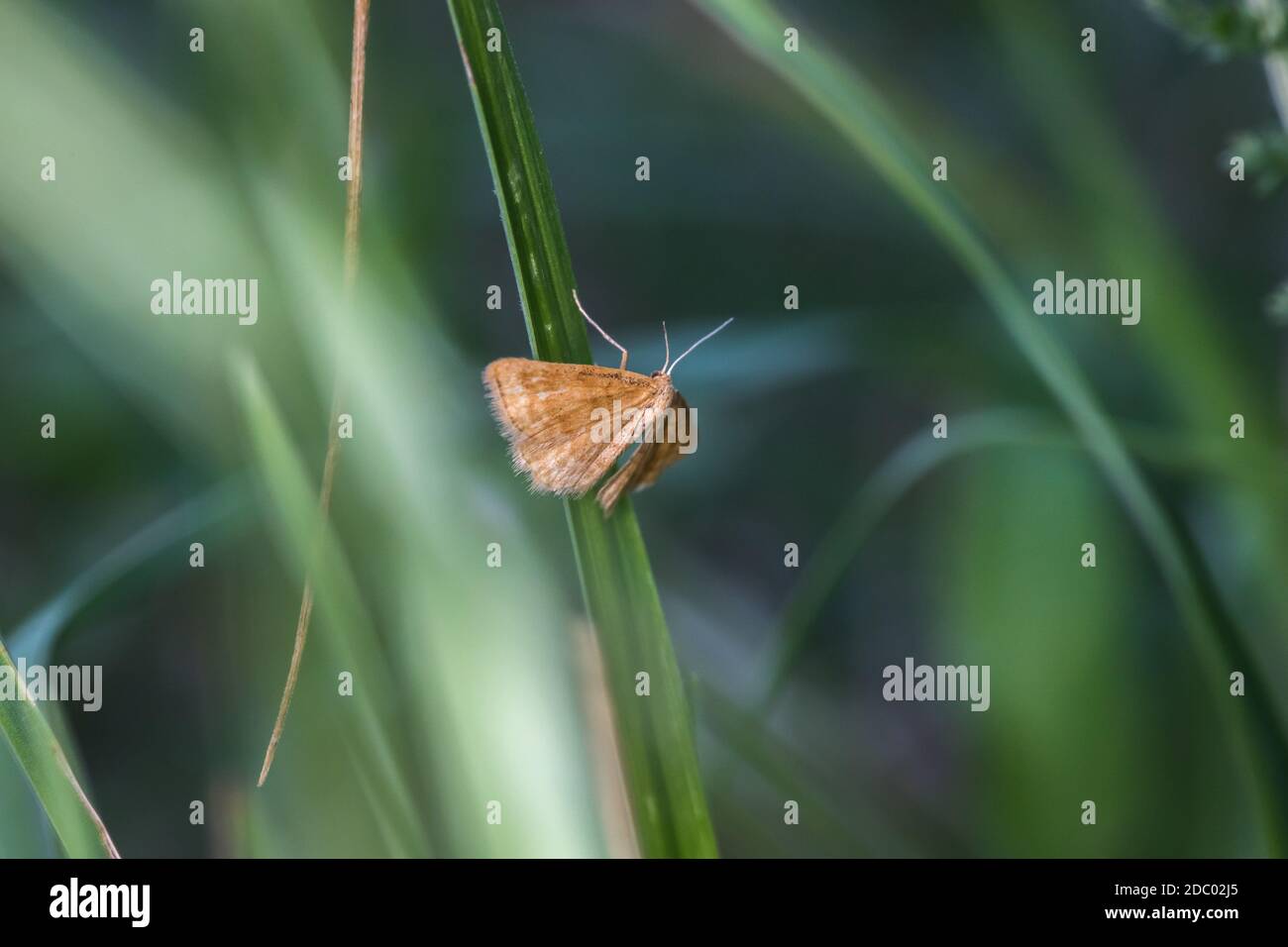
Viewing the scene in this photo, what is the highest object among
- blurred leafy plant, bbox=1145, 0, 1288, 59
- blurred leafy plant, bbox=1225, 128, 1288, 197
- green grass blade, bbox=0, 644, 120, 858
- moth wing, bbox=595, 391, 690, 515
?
blurred leafy plant, bbox=1145, 0, 1288, 59

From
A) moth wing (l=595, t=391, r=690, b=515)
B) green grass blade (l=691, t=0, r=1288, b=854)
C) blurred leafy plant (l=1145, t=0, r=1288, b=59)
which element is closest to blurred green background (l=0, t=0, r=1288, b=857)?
green grass blade (l=691, t=0, r=1288, b=854)

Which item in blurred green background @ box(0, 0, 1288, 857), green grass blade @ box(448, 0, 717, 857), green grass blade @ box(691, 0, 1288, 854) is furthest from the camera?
blurred green background @ box(0, 0, 1288, 857)

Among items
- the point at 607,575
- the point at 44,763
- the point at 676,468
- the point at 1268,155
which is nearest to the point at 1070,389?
the point at 1268,155

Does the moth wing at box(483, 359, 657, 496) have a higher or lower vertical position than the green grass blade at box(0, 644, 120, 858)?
higher

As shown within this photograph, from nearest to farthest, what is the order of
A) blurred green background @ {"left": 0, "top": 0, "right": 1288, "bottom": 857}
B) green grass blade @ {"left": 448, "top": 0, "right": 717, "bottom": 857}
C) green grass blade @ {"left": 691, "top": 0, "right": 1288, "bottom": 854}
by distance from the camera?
green grass blade @ {"left": 448, "top": 0, "right": 717, "bottom": 857}
green grass blade @ {"left": 691, "top": 0, "right": 1288, "bottom": 854}
blurred green background @ {"left": 0, "top": 0, "right": 1288, "bottom": 857}

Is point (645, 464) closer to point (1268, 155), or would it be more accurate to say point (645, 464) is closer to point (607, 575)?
point (607, 575)

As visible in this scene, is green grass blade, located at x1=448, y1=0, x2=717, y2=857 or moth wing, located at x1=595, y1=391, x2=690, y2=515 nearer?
green grass blade, located at x1=448, y1=0, x2=717, y2=857

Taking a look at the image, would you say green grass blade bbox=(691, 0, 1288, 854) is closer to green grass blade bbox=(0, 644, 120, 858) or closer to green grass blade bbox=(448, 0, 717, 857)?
green grass blade bbox=(448, 0, 717, 857)

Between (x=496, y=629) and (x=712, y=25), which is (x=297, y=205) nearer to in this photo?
(x=496, y=629)
